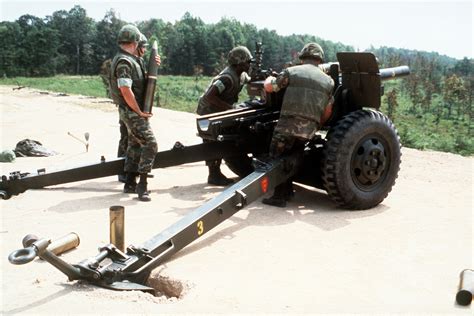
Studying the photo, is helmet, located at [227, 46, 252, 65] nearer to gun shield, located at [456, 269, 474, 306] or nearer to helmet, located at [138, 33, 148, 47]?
helmet, located at [138, 33, 148, 47]

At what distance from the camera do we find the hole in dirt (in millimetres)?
3967

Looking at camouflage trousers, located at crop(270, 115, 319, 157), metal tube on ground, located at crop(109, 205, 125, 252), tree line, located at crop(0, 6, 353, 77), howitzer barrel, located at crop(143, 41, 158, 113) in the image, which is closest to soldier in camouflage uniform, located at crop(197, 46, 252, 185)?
howitzer barrel, located at crop(143, 41, 158, 113)

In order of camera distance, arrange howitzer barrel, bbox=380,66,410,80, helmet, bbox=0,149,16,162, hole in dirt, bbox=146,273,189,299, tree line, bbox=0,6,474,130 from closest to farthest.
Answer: hole in dirt, bbox=146,273,189,299 → howitzer barrel, bbox=380,66,410,80 → helmet, bbox=0,149,16,162 → tree line, bbox=0,6,474,130

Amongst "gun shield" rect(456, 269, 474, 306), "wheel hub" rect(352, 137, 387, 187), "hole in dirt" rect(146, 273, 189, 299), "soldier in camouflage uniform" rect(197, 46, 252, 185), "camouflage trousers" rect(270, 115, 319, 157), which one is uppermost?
"soldier in camouflage uniform" rect(197, 46, 252, 185)

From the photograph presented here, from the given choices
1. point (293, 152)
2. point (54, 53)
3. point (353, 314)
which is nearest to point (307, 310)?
point (353, 314)

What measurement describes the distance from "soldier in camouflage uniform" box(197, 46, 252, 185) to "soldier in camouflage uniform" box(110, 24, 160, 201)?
1.04 m

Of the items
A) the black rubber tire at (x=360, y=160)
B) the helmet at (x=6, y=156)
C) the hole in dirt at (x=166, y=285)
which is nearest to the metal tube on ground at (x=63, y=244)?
the hole in dirt at (x=166, y=285)

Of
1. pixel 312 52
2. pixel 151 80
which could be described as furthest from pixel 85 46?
pixel 312 52

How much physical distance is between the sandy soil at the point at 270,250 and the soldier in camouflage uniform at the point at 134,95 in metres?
0.46

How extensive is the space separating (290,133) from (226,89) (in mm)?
1831

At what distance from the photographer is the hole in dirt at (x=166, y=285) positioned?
3.97 m

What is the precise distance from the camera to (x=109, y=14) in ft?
253

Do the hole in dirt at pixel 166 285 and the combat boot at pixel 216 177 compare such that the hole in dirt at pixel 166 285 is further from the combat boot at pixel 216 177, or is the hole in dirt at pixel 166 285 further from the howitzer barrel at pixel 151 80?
the combat boot at pixel 216 177

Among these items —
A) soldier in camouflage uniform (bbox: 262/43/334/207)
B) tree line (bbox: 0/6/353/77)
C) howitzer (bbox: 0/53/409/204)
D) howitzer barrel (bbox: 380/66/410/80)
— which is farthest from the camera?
tree line (bbox: 0/6/353/77)
